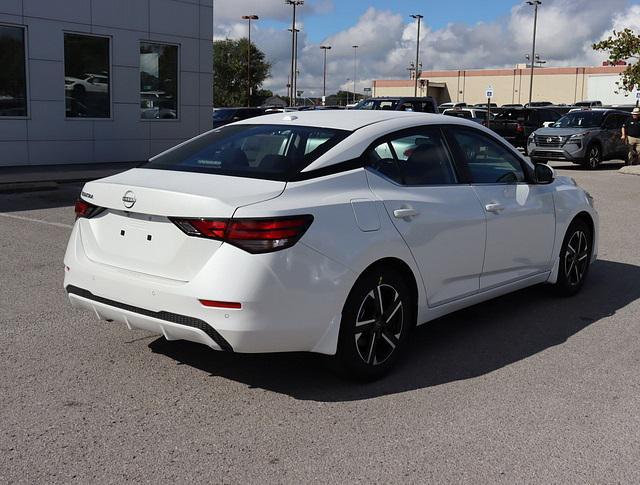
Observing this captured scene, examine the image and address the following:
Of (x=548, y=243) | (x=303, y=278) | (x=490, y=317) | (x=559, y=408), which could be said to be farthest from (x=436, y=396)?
Result: (x=548, y=243)

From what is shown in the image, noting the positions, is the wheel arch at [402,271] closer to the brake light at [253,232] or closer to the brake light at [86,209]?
the brake light at [253,232]

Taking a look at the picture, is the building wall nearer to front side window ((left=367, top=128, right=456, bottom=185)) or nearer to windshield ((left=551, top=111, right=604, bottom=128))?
windshield ((left=551, top=111, right=604, bottom=128))

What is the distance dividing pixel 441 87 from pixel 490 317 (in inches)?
3574

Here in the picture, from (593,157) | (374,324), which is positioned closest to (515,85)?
(593,157)

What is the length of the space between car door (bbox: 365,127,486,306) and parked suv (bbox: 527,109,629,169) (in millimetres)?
18022

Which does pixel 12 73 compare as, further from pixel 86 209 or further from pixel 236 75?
pixel 236 75

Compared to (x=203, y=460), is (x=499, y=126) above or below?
above

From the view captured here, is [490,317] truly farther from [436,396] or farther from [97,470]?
[97,470]

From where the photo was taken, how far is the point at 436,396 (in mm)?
4387

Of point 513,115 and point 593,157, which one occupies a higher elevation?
point 513,115

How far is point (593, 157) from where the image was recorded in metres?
22.4

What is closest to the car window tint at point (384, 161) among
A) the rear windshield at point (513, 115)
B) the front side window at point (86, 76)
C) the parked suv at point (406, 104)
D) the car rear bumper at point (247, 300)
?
the car rear bumper at point (247, 300)

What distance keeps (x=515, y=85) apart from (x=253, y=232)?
3449 inches

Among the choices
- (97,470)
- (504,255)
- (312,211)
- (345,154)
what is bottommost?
(97,470)
